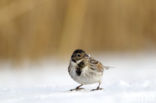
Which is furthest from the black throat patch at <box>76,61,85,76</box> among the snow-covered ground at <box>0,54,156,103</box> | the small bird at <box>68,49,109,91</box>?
the snow-covered ground at <box>0,54,156,103</box>

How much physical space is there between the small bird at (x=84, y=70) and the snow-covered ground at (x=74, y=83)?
0.12 m

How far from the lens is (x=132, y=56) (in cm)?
907

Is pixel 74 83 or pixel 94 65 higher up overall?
pixel 94 65

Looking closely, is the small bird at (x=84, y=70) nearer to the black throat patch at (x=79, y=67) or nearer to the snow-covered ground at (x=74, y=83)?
the black throat patch at (x=79, y=67)

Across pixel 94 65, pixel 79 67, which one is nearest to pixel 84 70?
pixel 79 67

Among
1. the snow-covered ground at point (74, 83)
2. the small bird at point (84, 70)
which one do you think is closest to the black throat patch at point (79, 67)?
the small bird at point (84, 70)

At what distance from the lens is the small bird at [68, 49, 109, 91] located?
511cm

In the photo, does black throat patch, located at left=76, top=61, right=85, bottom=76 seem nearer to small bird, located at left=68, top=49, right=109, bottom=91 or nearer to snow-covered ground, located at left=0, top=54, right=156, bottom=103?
small bird, located at left=68, top=49, right=109, bottom=91

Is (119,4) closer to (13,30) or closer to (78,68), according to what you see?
(13,30)

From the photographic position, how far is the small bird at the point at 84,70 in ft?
16.8

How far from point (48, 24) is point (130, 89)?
4.15m

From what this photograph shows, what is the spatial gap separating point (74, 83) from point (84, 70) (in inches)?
49.0

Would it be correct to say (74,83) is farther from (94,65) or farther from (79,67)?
(79,67)

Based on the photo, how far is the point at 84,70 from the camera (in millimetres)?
5184
